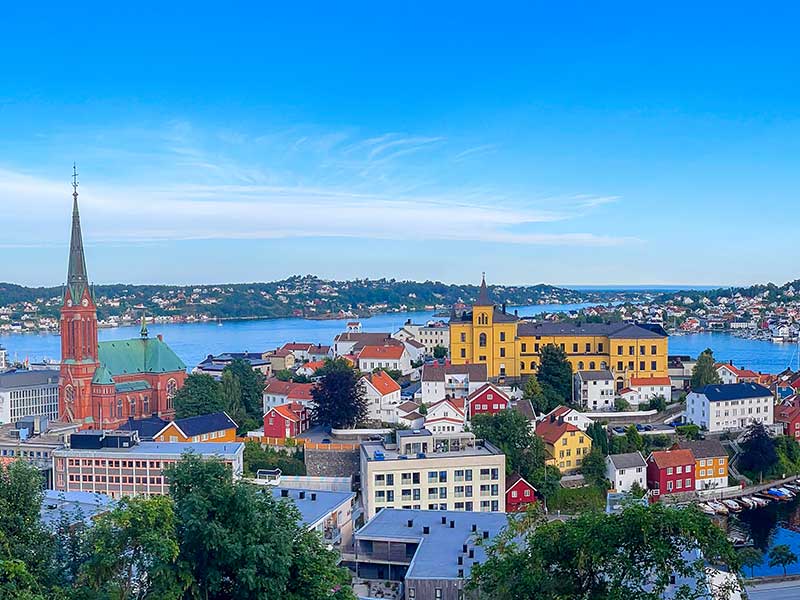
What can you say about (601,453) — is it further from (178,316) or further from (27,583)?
(178,316)

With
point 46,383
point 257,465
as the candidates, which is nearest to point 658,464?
point 257,465

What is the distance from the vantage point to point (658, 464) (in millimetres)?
19219

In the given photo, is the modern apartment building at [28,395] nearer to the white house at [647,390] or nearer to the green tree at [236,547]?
the white house at [647,390]

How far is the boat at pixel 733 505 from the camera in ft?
61.9

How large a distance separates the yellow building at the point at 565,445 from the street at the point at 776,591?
6.18m

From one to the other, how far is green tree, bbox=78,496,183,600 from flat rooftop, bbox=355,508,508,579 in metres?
5.17

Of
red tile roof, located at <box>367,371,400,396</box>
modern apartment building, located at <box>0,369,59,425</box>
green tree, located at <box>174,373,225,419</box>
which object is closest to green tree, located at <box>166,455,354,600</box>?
green tree, located at <box>174,373,225,419</box>

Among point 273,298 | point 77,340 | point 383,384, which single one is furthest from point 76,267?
point 273,298

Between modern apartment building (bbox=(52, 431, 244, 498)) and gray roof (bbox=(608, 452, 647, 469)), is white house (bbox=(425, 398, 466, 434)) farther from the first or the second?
modern apartment building (bbox=(52, 431, 244, 498))

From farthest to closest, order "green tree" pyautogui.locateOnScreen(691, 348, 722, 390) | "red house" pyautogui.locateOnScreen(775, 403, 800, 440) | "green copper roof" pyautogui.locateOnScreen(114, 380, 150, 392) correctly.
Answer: "green tree" pyautogui.locateOnScreen(691, 348, 722, 390) < "green copper roof" pyautogui.locateOnScreen(114, 380, 150, 392) < "red house" pyautogui.locateOnScreen(775, 403, 800, 440)

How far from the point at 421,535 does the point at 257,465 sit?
23.8 ft

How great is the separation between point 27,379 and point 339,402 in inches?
549

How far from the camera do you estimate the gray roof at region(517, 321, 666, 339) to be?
26453 mm

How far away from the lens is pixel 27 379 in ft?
93.4
